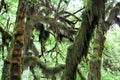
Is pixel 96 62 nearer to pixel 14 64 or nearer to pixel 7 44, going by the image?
pixel 14 64

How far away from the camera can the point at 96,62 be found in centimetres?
736

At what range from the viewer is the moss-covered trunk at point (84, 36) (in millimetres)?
5051

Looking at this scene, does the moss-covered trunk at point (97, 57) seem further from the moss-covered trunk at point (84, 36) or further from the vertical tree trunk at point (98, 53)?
the moss-covered trunk at point (84, 36)

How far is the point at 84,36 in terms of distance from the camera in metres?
5.07

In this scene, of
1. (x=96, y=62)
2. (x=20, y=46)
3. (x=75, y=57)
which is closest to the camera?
(x=75, y=57)

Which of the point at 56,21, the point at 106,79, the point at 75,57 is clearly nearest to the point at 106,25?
the point at 56,21

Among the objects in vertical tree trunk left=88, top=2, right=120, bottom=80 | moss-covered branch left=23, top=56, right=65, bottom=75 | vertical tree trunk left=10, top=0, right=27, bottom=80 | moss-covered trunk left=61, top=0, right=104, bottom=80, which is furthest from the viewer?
moss-covered branch left=23, top=56, right=65, bottom=75

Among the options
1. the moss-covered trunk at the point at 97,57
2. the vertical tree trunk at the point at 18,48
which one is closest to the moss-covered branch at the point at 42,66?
the moss-covered trunk at the point at 97,57

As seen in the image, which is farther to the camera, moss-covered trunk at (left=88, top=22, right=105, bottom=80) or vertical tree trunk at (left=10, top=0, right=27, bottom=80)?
moss-covered trunk at (left=88, top=22, right=105, bottom=80)

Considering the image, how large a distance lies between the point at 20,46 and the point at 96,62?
99.3 inches

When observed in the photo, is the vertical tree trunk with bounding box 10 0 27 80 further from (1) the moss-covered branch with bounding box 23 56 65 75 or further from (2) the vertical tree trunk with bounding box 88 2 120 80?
(1) the moss-covered branch with bounding box 23 56 65 75

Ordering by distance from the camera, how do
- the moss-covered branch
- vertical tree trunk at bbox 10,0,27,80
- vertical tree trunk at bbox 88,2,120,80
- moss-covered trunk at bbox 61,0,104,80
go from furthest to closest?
the moss-covered branch < vertical tree trunk at bbox 88,2,120,80 < vertical tree trunk at bbox 10,0,27,80 < moss-covered trunk at bbox 61,0,104,80

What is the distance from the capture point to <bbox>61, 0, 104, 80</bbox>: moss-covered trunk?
16.6 ft

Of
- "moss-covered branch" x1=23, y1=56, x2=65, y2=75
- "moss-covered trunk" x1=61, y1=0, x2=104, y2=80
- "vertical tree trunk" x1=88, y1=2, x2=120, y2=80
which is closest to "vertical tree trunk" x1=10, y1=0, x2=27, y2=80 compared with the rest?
"moss-covered trunk" x1=61, y1=0, x2=104, y2=80
